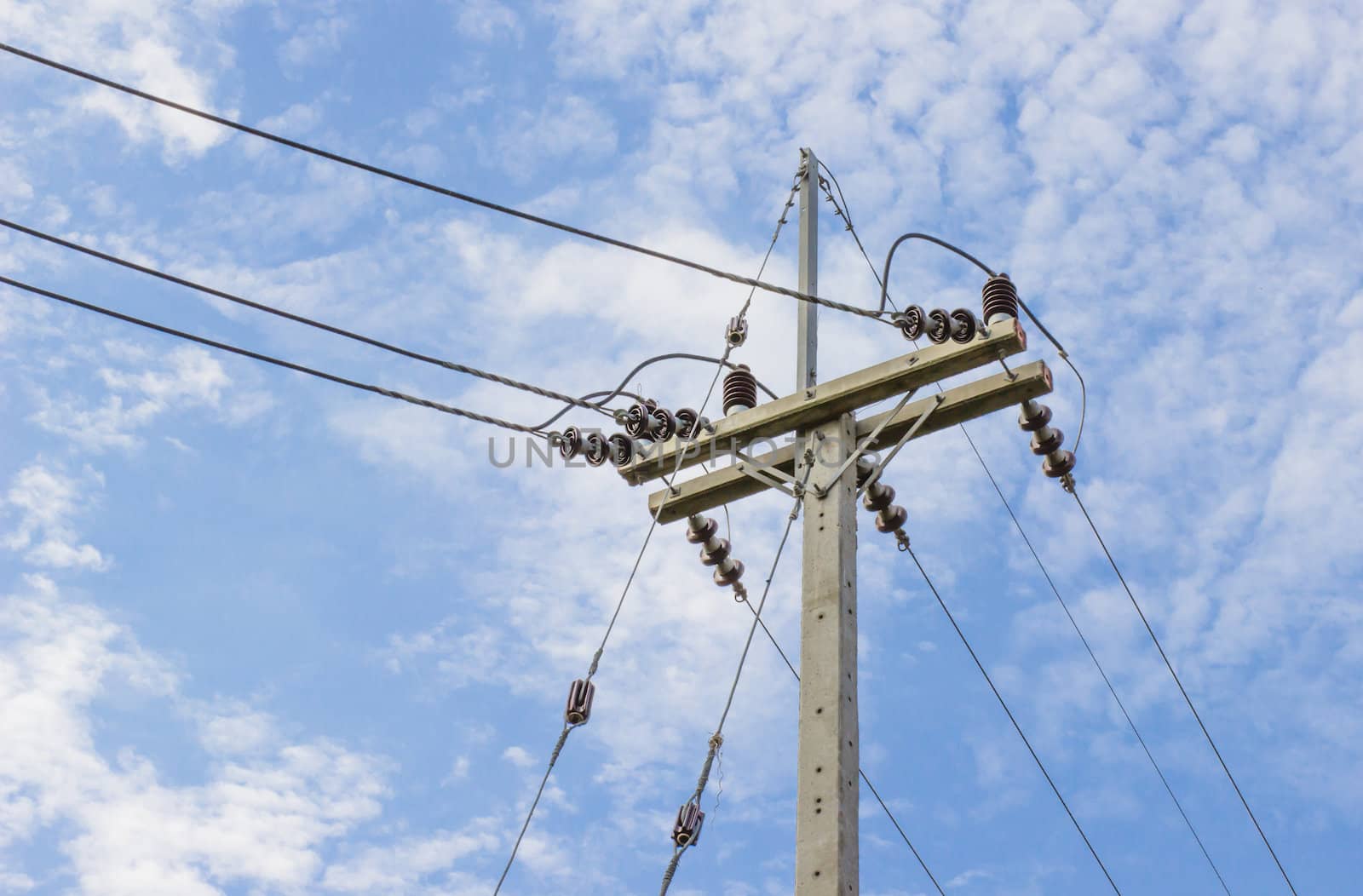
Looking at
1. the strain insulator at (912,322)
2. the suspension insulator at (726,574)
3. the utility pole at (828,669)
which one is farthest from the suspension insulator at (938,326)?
the suspension insulator at (726,574)

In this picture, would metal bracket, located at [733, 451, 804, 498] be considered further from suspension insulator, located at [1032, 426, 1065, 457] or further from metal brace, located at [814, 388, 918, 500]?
suspension insulator, located at [1032, 426, 1065, 457]

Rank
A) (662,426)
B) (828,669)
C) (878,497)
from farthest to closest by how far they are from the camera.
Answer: (878,497) → (662,426) → (828,669)

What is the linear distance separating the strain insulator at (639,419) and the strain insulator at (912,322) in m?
1.52

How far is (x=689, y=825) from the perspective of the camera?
797 cm

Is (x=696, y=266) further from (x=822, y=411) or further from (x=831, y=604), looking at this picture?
(x=831, y=604)

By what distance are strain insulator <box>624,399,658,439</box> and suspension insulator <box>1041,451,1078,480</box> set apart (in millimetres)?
2494

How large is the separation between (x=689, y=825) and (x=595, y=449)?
2259mm

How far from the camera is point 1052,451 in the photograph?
9883mm

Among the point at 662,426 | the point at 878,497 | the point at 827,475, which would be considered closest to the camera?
the point at 827,475

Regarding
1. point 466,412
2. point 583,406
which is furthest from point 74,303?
point 583,406

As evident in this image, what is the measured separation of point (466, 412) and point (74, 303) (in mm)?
2074

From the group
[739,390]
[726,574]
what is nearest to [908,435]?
[739,390]

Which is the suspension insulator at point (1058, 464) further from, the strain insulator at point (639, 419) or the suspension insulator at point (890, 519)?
the strain insulator at point (639, 419)

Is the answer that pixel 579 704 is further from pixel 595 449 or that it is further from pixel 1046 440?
pixel 1046 440
